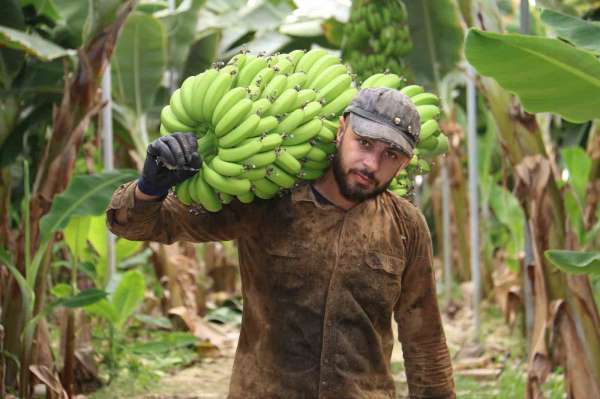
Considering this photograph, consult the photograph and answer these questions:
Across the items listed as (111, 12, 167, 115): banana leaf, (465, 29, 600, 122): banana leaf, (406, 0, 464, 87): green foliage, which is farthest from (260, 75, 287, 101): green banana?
(406, 0, 464, 87): green foliage

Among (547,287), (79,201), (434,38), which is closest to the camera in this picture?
(79,201)

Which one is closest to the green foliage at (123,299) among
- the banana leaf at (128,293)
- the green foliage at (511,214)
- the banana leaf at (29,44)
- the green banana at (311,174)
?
the banana leaf at (128,293)

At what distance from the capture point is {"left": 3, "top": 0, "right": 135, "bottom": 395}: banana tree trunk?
13.6 feet

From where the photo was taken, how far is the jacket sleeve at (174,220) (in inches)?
94.4

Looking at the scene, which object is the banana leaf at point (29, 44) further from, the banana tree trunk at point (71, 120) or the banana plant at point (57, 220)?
the banana plant at point (57, 220)

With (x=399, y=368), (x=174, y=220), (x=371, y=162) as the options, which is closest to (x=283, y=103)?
(x=371, y=162)

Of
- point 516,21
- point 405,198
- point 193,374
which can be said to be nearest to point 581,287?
point 405,198

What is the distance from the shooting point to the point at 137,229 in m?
2.43

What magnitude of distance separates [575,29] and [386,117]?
1.14 meters

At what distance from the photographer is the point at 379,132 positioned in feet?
7.73

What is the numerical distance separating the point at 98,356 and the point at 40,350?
0.98 metres

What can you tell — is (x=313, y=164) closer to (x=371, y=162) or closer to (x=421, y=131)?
(x=371, y=162)

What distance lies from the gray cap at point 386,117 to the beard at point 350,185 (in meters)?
0.09

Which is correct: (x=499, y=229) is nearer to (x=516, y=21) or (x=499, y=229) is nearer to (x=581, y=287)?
(x=516, y=21)
